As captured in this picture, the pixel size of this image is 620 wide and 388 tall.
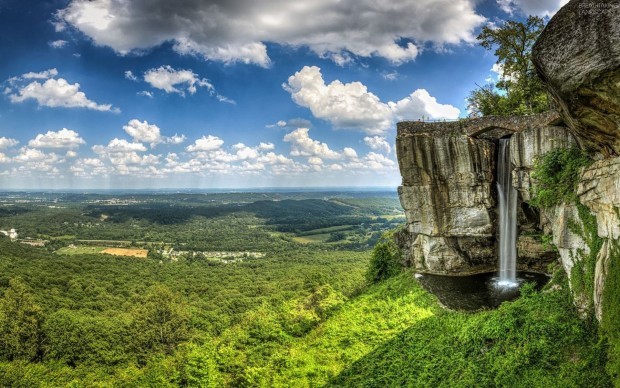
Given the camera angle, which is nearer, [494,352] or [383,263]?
[494,352]

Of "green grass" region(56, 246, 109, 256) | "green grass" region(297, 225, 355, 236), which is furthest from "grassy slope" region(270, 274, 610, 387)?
"green grass" region(297, 225, 355, 236)

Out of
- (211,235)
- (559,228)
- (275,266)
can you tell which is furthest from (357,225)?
(559,228)

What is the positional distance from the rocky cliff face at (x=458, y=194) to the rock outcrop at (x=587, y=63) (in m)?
11.1

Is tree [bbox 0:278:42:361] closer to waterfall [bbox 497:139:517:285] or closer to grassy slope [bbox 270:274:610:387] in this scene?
grassy slope [bbox 270:274:610:387]

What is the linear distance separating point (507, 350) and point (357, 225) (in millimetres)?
164128

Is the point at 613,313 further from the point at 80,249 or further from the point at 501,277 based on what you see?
the point at 80,249

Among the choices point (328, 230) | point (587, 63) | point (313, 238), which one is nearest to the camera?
point (587, 63)

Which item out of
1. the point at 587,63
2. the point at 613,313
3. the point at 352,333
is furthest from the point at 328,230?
the point at 587,63

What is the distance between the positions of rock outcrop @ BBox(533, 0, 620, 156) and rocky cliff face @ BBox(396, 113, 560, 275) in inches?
439

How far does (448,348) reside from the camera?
16.4 m

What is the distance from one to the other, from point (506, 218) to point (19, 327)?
1706 inches

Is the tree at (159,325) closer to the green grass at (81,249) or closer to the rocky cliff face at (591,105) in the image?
the rocky cliff face at (591,105)

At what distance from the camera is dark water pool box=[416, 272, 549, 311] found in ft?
68.4

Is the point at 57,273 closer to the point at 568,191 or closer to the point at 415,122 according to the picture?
the point at 415,122
